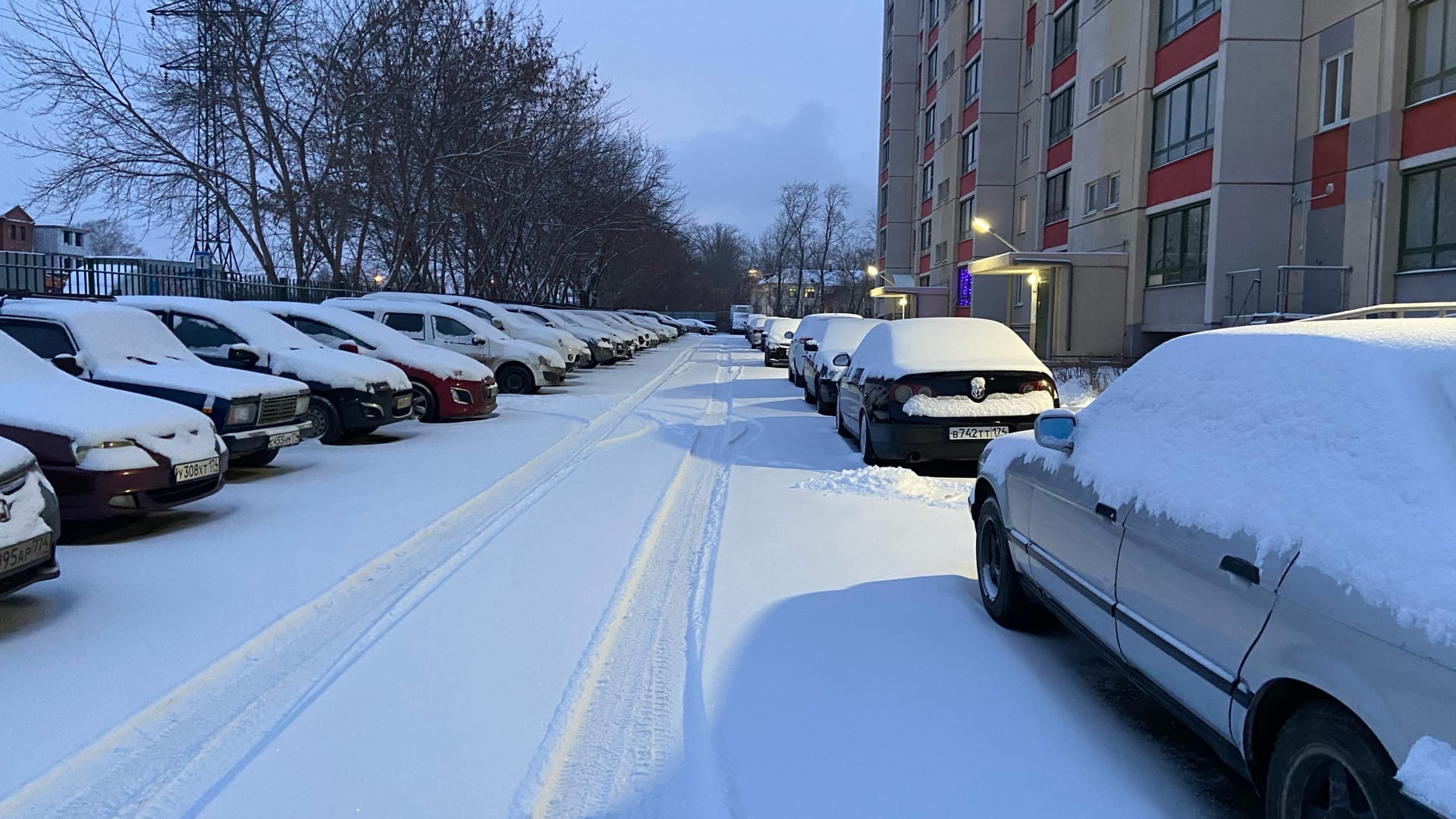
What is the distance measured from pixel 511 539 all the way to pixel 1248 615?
5.11 metres

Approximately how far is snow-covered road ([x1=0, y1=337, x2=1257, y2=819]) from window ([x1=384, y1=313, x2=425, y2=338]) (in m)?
9.98

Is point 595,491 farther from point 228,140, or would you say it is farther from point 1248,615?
point 228,140

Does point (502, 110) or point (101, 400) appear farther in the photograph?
point (502, 110)

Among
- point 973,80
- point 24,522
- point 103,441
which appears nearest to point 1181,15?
point 973,80

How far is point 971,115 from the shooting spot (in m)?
43.8

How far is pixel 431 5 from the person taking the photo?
25.3 meters

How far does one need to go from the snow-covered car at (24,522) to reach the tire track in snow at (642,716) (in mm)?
2756

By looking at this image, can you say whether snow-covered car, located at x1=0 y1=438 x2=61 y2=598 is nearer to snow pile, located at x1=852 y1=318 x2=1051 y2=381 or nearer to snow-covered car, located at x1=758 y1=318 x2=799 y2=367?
snow pile, located at x1=852 y1=318 x2=1051 y2=381

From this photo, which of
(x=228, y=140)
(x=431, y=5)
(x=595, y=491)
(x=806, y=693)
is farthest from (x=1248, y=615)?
(x=431, y=5)

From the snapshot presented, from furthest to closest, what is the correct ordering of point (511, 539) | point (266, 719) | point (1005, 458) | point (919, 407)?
point (919, 407) < point (511, 539) < point (1005, 458) < point (266, 719)

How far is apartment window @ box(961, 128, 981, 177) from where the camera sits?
4225 centimetres

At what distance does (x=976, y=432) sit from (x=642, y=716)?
241 inches

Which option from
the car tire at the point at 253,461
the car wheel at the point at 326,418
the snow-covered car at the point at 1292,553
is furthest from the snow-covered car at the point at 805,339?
the snow-covered car at the point at 1292,553

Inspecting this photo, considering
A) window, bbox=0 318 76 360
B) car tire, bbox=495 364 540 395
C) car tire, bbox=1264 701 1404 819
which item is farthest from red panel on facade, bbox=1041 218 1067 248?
car tire, bbox=1264 701 1404 819
